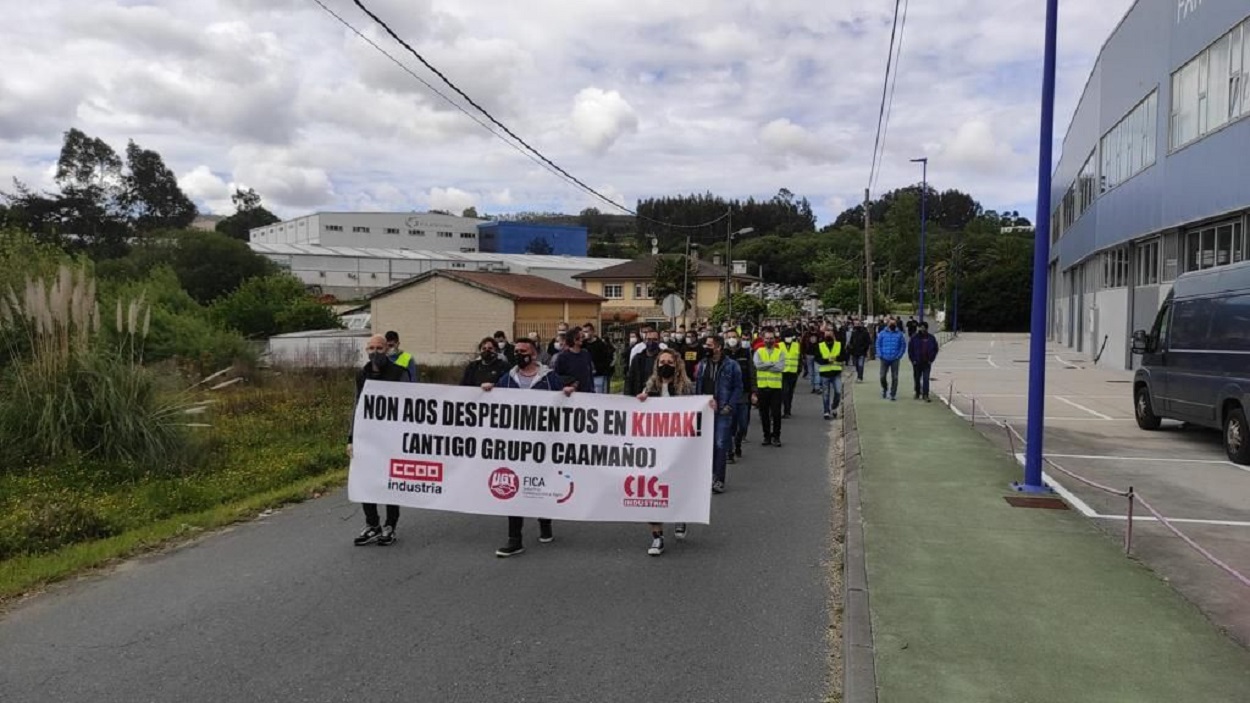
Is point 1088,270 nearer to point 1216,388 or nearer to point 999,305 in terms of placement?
point 1216,388

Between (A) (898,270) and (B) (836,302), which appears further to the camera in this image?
(A) (898,270)

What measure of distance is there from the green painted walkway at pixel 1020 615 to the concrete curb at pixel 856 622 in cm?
7

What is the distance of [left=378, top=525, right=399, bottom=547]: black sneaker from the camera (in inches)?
303

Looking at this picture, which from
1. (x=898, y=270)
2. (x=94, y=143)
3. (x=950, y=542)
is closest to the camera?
(x=950, y=542)

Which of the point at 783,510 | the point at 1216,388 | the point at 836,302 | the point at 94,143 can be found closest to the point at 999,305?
the point at 836,302

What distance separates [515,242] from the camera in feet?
395

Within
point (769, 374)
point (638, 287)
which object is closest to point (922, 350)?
point (769, 374)

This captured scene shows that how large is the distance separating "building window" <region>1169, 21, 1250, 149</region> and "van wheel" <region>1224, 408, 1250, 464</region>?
10516 mm

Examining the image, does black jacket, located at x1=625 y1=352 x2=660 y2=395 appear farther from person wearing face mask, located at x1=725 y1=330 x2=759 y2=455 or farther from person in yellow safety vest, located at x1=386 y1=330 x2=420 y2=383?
person in yellow safety vest, located at x1=386 y1=330 x2=420 y2=383

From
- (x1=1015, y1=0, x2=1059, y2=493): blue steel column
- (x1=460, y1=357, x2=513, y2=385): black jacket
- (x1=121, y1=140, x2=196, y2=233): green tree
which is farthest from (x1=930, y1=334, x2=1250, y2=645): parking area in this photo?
(x1=121, y1=140, x2=196, y2=233): green tree

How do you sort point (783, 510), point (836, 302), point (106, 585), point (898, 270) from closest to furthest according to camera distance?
point (106, 585) < point (783, 510) < point (836, 302) < point (898, 270)

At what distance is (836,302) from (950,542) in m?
72.3

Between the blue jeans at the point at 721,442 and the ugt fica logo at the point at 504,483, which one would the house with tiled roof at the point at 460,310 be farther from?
the ugt fica logo at the point at 504,483

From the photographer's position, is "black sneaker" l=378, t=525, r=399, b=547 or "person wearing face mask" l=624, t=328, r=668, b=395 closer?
"black sneaker" l=378, t=525, r=399, b=547
